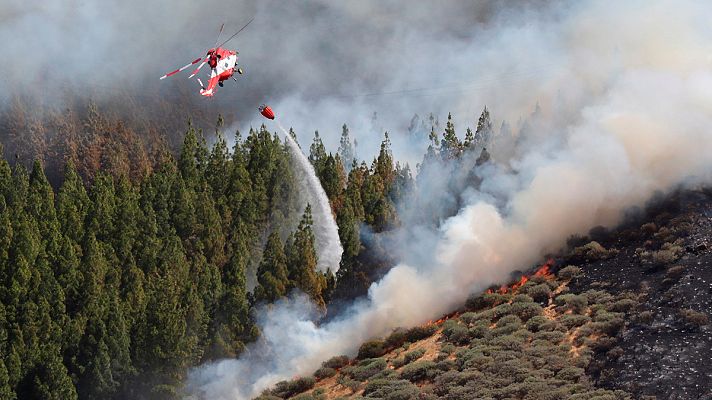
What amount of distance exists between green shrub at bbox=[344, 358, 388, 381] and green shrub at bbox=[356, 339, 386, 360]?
1975mm

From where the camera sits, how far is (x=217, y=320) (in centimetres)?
9875

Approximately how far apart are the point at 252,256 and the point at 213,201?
21.4ft

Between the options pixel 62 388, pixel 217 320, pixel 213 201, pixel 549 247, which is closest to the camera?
→ pixel 62 388

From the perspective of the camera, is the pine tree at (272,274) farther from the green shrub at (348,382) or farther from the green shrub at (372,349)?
the green shrub at (348,382)

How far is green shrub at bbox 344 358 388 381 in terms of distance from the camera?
9056 centimetres

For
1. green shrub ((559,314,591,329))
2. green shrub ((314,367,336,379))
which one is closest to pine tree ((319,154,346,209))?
green shrub ((314,367,336,379))

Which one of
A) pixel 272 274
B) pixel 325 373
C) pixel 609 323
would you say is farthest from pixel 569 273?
pixel 272 274

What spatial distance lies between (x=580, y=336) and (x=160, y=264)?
106ft

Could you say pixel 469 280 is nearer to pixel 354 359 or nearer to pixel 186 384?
pixel 354 359

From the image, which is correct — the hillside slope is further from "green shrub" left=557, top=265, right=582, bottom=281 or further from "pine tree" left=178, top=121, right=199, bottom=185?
"pine tree" left=178, top=121, right=199, bottom=185

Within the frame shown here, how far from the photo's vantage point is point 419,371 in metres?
88.3

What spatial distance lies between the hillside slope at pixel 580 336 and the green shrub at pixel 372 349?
0.06 metres

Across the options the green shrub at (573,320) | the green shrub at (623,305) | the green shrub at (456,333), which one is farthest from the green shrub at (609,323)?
the green shrub at (456,333)

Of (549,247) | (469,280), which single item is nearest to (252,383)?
(469,280)
